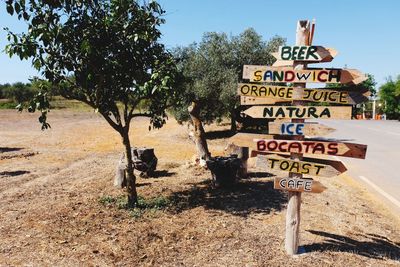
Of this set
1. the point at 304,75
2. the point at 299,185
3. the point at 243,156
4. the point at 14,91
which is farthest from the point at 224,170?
the point at 14,91

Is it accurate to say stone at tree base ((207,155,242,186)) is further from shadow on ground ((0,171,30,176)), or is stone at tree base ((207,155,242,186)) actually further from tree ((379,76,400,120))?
tree ((379,76,400,120))

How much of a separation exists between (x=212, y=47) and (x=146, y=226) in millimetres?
15865

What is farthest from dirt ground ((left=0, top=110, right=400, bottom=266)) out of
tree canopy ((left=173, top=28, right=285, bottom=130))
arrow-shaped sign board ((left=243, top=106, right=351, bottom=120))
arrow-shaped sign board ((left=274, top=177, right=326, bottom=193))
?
tree canopy ((left=173, top=28, right=285, bottom=130))

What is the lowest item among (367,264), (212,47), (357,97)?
(367,264)

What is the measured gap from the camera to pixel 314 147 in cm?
573

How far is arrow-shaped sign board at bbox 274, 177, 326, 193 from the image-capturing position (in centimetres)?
587

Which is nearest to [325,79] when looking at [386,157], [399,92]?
[386,157]

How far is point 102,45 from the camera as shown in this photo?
295 inches

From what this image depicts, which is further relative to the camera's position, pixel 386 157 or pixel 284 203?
pixel 386 157

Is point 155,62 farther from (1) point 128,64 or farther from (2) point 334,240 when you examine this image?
(2) point 334,240

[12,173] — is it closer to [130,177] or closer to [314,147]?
[130,177]

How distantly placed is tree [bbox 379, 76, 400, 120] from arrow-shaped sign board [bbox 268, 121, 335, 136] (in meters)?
55.0

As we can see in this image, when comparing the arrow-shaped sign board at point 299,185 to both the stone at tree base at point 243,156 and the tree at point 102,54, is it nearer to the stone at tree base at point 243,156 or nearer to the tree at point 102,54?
the tree at point 102,54

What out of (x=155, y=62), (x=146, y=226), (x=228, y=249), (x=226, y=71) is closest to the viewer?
(x=228, y=249)
